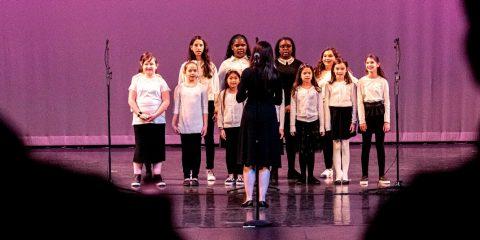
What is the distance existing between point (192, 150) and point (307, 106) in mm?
1270

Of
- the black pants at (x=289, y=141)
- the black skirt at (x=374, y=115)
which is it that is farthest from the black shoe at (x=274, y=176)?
the black skirt at (x=374, y=115)

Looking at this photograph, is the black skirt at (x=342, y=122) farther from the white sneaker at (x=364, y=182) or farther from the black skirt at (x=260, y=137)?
the black skirt at (x=260, y=137)

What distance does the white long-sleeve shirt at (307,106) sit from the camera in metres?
8.58

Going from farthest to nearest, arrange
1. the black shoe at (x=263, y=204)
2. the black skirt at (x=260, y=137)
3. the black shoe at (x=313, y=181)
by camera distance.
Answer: the black shoe at (x=313, y=181), the black shoe at (x=263, y=204), the black skirt at (x=260, y=137)

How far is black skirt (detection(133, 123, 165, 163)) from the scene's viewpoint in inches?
332

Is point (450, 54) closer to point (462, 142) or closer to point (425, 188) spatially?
point (462, 142)

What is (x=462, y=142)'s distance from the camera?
1367cm

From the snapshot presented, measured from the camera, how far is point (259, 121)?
6871 mm

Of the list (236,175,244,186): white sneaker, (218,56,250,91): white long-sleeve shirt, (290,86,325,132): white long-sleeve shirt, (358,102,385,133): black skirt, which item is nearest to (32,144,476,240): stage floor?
(236,175,244,186): white sneaker

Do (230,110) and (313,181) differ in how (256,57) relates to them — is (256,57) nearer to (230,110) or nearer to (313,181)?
(230,110)

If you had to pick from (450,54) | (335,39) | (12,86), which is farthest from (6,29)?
(450,54)

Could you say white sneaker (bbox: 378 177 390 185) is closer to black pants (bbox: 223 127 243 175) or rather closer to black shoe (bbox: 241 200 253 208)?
black pants (bbox: 223 127 243 175)

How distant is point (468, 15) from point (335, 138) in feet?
25.9

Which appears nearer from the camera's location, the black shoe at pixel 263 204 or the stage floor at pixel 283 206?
the stage floor at pixel 283 206
